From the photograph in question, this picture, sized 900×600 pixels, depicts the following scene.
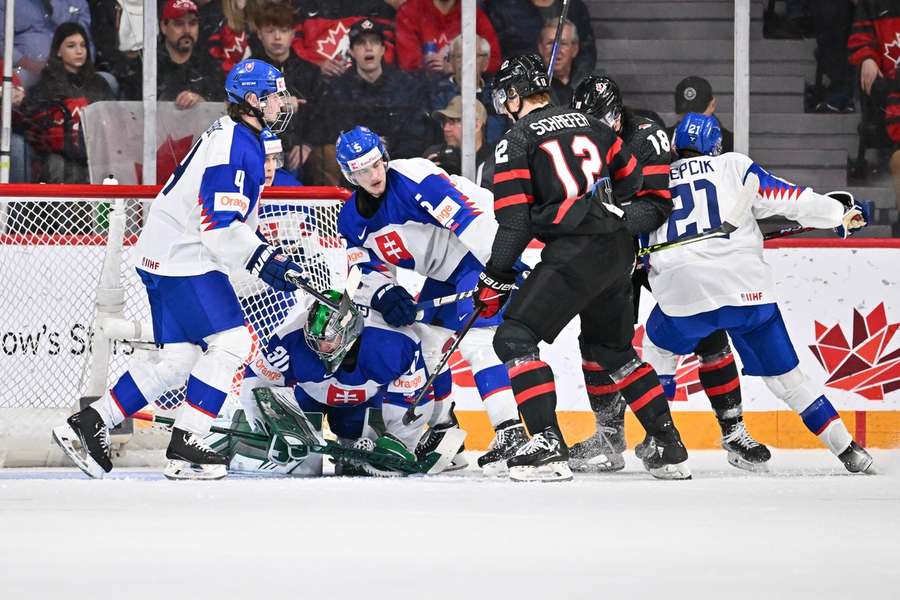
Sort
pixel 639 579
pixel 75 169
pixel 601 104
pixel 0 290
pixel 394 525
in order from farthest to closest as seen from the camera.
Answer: pixel 75 169
pixel 0 290
pixel 601 104
pixel 394 525
pixel 639 579

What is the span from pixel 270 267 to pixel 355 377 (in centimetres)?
56

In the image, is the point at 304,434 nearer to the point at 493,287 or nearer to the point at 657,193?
the point at 493,287

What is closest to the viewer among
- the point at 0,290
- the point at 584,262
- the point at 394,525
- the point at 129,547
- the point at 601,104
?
the point at 129,547

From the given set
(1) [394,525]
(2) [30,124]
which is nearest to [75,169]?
(2) [30,124]

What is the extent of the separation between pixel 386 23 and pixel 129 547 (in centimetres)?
437

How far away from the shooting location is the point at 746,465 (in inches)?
195

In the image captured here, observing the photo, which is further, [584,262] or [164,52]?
[164,52]

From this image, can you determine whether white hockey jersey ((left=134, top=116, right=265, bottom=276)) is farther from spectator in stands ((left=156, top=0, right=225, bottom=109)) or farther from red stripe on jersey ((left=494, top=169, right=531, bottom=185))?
spectator in stands ((left=156, top=0, right=225, bottom=109))

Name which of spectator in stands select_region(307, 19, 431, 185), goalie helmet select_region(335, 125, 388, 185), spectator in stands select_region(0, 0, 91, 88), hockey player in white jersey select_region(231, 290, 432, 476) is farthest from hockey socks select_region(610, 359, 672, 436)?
spectator in stands select_region(0, 0, 91, 88)

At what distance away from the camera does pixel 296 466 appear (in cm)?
483

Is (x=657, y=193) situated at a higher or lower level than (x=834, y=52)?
lower

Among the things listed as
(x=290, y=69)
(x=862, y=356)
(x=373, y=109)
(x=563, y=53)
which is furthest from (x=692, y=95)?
(x=290, y=69)

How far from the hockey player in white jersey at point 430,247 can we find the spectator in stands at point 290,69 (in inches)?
72.8

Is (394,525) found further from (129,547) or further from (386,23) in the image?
(386,23)
